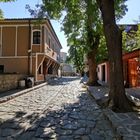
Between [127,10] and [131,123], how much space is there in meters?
12.4

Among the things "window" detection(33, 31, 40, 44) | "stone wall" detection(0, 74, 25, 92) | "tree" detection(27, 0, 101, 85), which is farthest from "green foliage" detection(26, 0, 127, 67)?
"stone wall" detection(0, 74, 25, 92)

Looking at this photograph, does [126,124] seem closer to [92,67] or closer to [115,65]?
[115,65]

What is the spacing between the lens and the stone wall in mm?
16816

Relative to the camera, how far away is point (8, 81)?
18203 millimetres

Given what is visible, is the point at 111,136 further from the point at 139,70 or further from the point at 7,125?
the point at 139,70

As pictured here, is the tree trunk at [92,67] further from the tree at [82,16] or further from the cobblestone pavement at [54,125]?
the cobblestone pavement at [54,125]

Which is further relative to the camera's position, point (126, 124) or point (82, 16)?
point (82, 16)

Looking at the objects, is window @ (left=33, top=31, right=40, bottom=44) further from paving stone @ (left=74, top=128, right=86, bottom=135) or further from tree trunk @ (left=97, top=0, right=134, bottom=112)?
paving stone @ (left=74, top=128, right=86, bottom=135)

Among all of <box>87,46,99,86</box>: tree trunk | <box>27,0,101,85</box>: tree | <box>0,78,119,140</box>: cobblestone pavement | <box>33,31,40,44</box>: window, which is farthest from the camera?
<box>33,31,40,44</box>: window

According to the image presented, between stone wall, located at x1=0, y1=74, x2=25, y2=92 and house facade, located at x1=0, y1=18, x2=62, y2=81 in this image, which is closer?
stone wall, located at x1=0, y1=74, x2=25, y2=92

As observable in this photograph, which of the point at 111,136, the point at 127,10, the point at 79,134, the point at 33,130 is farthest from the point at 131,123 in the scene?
the point at 127,10

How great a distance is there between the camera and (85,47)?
78.3 feet

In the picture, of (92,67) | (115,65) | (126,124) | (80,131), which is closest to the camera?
(80,131)

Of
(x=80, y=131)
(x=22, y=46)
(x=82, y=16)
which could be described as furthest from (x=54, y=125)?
(x=22, y=46)
